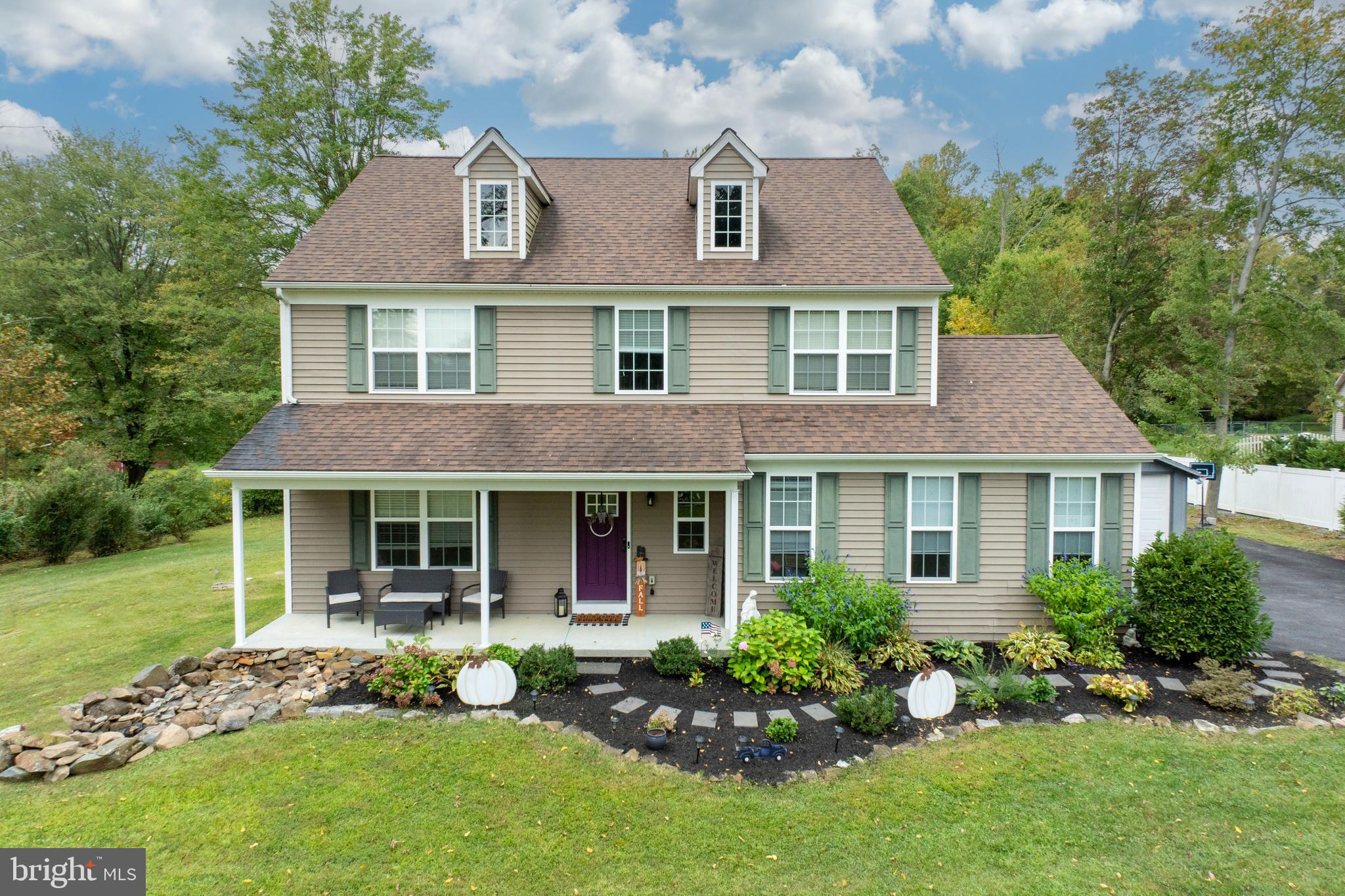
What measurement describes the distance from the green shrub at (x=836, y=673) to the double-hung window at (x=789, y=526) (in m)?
1.65

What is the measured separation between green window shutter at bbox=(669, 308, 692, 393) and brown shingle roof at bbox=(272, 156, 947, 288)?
635 millimetres

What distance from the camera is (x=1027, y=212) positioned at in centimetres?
3127

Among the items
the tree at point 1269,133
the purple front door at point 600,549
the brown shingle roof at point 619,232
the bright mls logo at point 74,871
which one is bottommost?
the bright mls logo at point 74,871

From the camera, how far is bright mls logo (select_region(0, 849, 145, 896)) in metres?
4.46

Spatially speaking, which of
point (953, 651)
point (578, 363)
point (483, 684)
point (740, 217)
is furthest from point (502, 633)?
point (740, 217)

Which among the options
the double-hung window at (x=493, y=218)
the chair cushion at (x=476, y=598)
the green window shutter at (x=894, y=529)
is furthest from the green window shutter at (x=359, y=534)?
the green window shutter at (x=894, y=529)

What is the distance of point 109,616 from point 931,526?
49.5 ft

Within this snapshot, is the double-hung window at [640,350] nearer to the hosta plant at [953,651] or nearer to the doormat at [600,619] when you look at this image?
the doormat at [600,619]

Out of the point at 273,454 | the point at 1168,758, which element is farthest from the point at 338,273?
the point at 1168,758

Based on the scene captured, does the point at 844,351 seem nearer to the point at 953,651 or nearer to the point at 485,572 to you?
the point at 953,651

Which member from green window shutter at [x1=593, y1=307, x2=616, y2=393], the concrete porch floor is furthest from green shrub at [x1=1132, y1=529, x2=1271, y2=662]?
green window shutter at [x1=593, y1=307, x2=616, y2=393]

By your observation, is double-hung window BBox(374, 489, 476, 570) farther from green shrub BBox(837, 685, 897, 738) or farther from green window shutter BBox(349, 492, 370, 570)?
green shrub BBox(837, 685, 897, 738)

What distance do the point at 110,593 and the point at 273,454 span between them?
7032mm

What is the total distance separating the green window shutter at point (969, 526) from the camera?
31.4 feet
